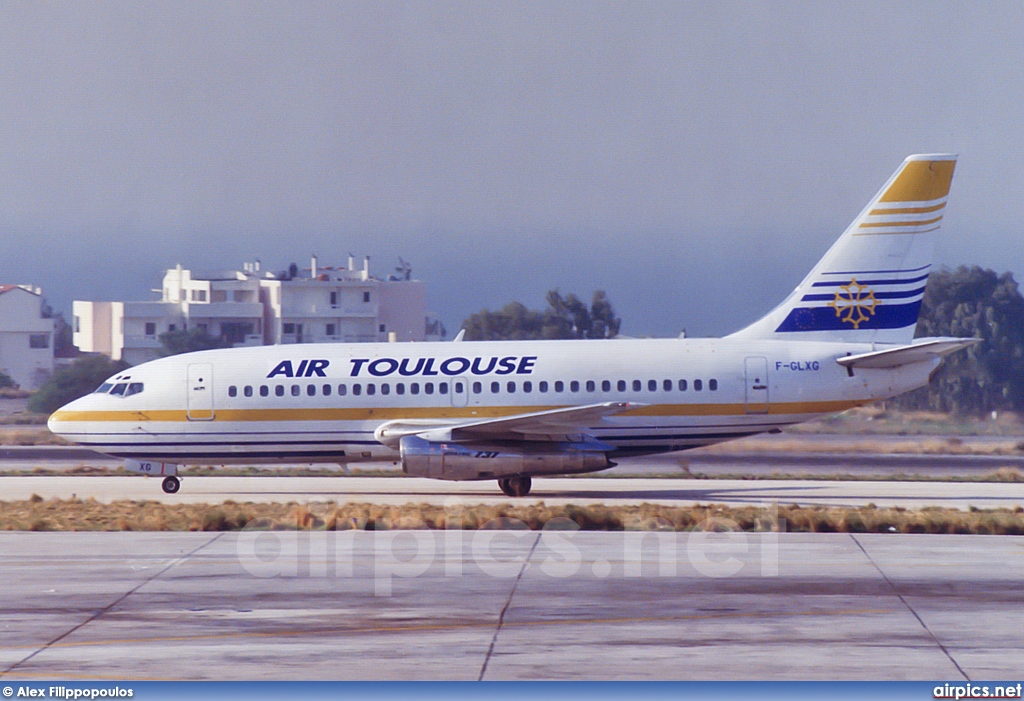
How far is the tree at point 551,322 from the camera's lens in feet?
283

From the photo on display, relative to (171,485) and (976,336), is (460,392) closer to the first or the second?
(171,485)

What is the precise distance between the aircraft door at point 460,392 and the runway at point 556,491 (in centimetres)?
205

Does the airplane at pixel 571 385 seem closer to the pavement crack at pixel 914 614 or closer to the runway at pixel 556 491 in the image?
the runway at pixel 556 491

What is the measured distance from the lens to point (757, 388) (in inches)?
1112

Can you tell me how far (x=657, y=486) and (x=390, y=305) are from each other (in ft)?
263

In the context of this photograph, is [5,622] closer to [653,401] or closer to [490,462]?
[490,462]

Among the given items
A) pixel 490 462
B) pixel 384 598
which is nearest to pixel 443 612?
pixel 384 598

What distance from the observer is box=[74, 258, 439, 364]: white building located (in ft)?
346

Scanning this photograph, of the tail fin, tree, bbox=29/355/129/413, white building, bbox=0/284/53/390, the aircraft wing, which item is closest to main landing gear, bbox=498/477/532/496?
the aircraft wing

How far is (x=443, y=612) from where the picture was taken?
1458 cm

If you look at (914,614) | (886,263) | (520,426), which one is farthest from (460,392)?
(914,614)

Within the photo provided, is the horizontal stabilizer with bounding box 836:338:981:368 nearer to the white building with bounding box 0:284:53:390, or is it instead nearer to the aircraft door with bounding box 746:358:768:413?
the aircraft door with bounding box 746:358:768:413

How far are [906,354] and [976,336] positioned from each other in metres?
55.1

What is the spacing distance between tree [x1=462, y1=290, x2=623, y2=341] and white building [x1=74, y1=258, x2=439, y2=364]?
51.9ft
